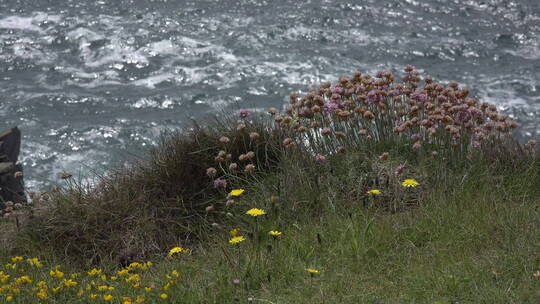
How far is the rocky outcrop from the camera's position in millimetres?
7602

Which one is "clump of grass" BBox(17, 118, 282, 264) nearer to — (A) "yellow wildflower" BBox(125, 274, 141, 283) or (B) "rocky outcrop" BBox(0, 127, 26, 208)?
(B) "rocky outcrop" BBox(0, 127, 26, 208)

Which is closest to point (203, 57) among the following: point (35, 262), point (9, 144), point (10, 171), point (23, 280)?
point (9, 144)

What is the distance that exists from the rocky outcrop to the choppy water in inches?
134

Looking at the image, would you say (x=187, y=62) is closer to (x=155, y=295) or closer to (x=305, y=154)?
(x=305, y=154)

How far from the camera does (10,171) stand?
7.64 meters

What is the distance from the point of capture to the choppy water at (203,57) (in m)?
13.9

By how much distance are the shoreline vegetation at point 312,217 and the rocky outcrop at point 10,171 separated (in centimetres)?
110

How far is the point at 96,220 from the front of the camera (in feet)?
20.2

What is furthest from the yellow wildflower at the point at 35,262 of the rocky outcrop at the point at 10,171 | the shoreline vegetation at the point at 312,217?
the rocky outcrop at the point at 10,171

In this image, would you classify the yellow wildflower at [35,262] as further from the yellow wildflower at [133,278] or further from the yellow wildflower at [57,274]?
the yellow wildflower at [133,278]

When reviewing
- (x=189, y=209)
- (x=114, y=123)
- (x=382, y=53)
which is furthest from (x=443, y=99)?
(x=382, y=53)

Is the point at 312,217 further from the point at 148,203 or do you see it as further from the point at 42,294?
the point at 42,294

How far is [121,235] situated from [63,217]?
44 cm

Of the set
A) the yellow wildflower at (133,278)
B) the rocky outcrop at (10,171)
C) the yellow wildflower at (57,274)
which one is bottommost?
the rocky outcrop at (10,171)
